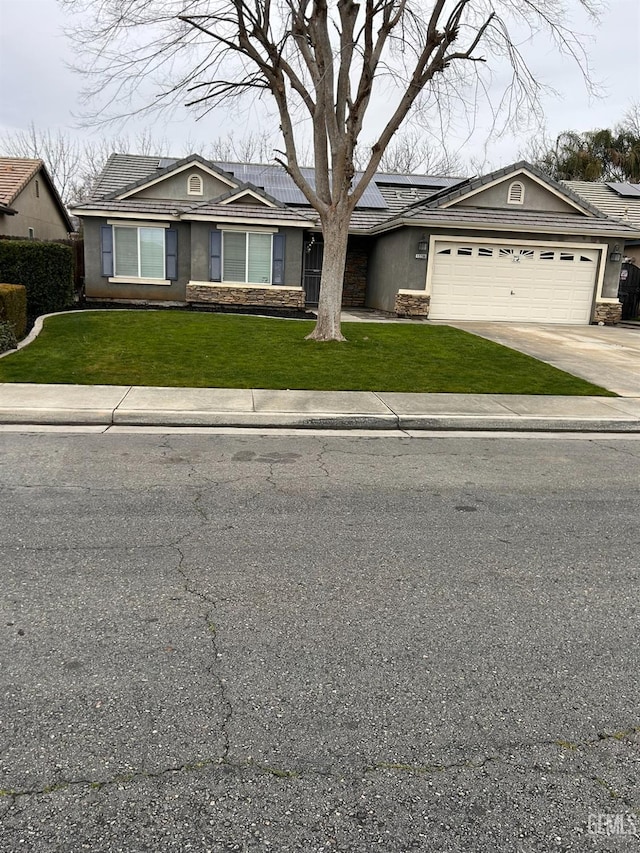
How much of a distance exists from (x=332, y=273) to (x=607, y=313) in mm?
11000

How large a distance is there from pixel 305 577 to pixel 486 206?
18998mm

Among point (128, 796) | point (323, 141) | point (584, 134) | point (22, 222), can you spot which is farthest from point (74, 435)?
point (584, 134)

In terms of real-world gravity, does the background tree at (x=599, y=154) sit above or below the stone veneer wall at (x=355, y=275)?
above

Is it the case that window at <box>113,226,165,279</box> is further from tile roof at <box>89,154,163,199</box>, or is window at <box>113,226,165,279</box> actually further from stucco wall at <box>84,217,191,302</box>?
tile roof at <box>89,154,163,199</box>

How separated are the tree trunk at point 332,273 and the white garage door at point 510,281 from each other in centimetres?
684

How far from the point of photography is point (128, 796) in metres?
2.37

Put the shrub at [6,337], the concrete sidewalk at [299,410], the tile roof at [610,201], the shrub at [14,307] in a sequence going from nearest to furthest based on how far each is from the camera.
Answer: the concrete sidewalk at [299,410]
the shrub at [6,337]
the shrub at [14,307]
the tile roof at [610,201]

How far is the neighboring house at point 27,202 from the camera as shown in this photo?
73.2 ft

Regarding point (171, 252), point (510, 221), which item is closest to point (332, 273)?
point (510, 221)

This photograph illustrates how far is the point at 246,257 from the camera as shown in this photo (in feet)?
68.5

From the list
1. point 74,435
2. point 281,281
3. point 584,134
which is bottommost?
point 74,435

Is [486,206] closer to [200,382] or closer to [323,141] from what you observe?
[323,141]

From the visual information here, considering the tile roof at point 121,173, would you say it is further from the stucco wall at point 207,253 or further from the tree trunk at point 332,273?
the tree trunk at point 332,273

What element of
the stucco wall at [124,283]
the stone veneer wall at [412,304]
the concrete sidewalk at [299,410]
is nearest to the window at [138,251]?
the stucco wall at [124,283]
